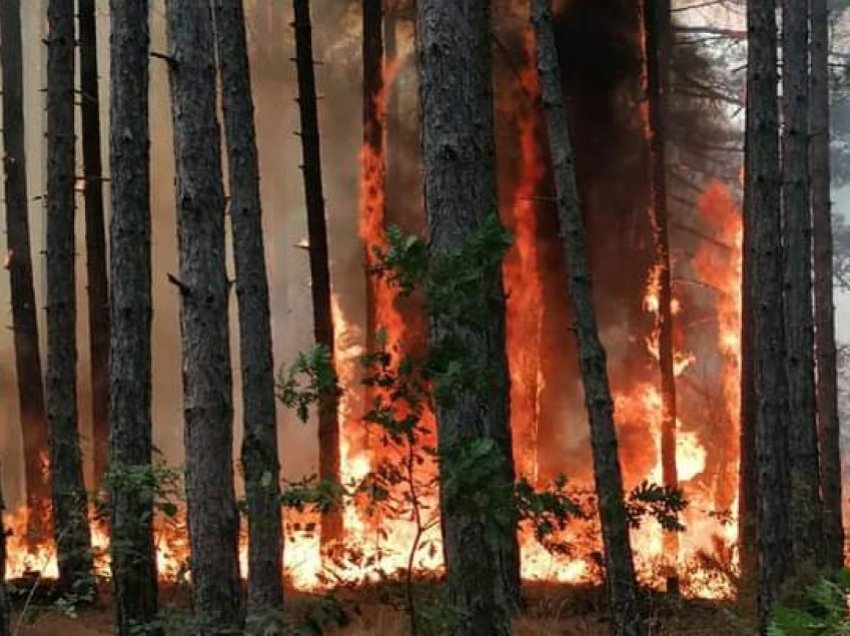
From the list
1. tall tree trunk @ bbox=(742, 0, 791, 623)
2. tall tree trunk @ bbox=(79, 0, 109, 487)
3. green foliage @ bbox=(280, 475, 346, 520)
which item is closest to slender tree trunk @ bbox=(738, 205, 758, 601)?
tall tree trunk @ bbox=(742, 0, 791, 623)

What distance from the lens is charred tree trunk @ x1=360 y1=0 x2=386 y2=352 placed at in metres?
17.0

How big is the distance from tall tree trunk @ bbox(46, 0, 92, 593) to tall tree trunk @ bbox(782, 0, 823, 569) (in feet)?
25.9

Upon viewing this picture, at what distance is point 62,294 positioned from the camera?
11.7 metres

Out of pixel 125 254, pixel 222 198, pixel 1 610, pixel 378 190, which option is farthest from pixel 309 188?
pixel 1 610

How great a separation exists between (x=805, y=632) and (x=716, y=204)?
1813 centimetres

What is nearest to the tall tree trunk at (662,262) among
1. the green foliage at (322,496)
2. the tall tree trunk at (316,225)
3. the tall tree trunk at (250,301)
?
the tall tree trunk at (316,225)

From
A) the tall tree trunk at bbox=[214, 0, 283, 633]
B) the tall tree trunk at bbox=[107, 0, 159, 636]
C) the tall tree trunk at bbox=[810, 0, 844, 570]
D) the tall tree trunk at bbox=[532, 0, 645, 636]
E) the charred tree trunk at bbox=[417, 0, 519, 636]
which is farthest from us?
the tall tree trunk at bbox=[810, 0, 844, 570]

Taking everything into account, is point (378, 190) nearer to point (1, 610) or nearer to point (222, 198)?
point (222, 198)

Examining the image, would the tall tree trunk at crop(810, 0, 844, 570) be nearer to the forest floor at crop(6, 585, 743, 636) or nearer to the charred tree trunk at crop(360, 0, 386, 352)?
the forest floor at crop(6, 585, 743, 636)

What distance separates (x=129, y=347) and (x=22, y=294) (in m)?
7.90

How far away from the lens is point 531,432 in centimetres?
1784

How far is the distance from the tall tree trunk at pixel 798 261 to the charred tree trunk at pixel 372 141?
274 inches

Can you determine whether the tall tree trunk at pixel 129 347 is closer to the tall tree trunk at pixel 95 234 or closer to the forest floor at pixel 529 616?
the forest floor at pixel 529 616

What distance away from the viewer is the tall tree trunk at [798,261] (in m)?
10.9
